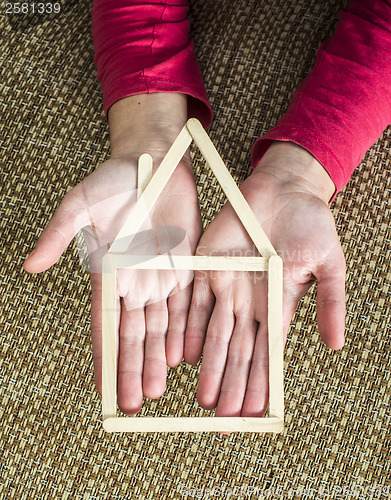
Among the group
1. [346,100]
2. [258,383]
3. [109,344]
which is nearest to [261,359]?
[258,383]

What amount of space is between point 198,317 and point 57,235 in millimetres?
150

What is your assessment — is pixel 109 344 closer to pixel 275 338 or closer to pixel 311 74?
pixel 275 338

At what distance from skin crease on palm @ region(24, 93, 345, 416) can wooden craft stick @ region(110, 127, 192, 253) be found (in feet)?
0.08

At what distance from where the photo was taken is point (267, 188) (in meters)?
0.50

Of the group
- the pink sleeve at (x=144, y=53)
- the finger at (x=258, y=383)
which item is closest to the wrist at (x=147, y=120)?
the pink sleeve at (x=144, y=53)

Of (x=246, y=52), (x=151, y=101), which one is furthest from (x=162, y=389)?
(x=246, y=52)

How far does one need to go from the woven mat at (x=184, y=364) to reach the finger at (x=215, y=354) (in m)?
0.08

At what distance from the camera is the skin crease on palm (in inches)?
17.5

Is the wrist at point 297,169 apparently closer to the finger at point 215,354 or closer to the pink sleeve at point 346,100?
the pink sleeve at point 346,100

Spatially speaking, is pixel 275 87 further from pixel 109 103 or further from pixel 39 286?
pixel 39 286

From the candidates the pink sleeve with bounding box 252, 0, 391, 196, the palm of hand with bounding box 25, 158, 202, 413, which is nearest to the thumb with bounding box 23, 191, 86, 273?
→ the palm of hand with bounding box 25, 158, 202, 413

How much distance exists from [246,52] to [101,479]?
52cm

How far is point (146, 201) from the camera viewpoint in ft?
1.52

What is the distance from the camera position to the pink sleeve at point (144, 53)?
57cm
